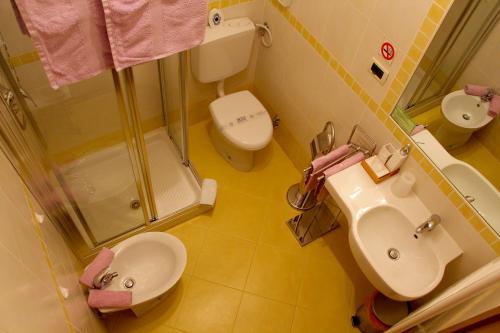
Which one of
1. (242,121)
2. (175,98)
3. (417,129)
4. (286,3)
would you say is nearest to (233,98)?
(242,121)

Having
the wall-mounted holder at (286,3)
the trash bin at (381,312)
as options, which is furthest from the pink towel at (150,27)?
the trash bin at (381,312)

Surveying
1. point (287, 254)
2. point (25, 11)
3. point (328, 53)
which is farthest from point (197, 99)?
point (25, 11)

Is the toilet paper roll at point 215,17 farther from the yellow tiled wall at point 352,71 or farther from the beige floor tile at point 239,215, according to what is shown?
the beige floor tile at point 239,215

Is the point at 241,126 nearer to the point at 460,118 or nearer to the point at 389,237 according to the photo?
the point at 389,237

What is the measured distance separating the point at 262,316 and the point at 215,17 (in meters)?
1.78

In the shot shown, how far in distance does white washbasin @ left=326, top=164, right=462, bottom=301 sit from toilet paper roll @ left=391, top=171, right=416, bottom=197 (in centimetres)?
3

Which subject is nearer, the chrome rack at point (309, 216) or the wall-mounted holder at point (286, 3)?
the wall-mounted holder at point (286, 3)

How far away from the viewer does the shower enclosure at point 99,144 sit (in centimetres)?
145

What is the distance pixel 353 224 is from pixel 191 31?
1.10 meters

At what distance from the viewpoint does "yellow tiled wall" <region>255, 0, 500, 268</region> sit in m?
1.61

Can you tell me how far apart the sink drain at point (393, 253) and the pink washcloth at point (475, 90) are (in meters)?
0.79

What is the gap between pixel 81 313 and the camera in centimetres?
160

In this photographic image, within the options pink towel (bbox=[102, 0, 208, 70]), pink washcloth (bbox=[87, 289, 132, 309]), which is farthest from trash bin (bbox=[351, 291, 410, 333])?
pink towel (bbox=[102, 0, 208, 70])

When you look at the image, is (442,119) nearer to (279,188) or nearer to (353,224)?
(353,224)
